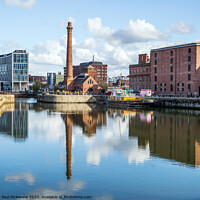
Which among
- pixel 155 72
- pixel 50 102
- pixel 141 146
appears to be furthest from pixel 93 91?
pixel 141 146

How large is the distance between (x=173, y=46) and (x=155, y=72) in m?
11.9

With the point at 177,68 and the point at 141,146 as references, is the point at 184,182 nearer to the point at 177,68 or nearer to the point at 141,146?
the point at 141,146

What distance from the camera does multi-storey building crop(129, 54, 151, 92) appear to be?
111 m

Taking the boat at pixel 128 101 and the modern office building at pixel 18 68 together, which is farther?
the modern office building at pixel 18 68

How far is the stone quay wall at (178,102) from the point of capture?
77.6 metres

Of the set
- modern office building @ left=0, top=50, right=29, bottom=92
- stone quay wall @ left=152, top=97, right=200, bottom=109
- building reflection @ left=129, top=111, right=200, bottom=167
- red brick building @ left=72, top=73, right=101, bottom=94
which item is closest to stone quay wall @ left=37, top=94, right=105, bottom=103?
red brick building @ left=72, top=73, right=101, bottom=94

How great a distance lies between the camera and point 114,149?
29.0 meters

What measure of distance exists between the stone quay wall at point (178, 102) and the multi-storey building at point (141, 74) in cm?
1993

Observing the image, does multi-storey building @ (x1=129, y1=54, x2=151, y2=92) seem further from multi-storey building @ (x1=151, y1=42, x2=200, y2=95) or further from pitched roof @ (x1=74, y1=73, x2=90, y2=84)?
pitched roof @ (x1=74, y1=73, x2=90, y2=84)

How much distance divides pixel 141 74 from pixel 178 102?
105 feet

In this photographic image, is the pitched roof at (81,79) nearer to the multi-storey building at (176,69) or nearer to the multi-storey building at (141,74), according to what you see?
the multi-storey building at (141,74)

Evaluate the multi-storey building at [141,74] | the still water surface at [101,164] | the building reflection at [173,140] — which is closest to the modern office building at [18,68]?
the multi-storey building at [141,74]

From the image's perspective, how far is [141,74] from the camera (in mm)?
113562

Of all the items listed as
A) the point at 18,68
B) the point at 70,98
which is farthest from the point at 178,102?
the point at 18,68
